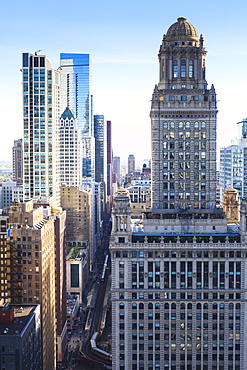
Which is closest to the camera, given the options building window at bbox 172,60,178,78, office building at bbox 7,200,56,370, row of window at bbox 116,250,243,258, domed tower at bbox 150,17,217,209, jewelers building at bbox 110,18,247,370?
jewelers building at bbox 110,18,247,370

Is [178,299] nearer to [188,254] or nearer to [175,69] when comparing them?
[188,254]

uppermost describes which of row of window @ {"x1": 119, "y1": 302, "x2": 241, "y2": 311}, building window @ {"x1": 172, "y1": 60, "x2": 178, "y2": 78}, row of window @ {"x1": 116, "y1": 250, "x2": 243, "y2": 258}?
building window @ {"x1": 172, "y1": 60, "x2": 178, "y2": 78}

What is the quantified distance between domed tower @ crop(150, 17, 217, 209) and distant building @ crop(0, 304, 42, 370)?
43.8 meters

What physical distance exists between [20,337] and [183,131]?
6455 cm

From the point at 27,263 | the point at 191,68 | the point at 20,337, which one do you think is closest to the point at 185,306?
the point at 20,337

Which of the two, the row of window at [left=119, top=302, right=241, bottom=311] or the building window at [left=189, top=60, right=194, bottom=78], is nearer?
the row of window at [left=119, top=302, right=241, bottom=311]

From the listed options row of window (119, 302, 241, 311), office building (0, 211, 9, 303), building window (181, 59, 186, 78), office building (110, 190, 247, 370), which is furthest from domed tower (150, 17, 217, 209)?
office building (0, 211, 9, 303)

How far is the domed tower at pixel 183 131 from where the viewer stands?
127m

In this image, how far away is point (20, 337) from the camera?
111062 mm

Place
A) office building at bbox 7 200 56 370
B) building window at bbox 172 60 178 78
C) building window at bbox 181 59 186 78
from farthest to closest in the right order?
office building at bbox 7 200 56 370
building window at bbox 172 60 178 78
building window at bbox 181 59 186 78

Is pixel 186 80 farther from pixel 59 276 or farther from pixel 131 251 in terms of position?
pixel 59 276

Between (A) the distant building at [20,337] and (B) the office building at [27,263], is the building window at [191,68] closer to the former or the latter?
(B) the office building at [27,263]

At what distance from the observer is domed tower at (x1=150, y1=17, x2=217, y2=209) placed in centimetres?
12675

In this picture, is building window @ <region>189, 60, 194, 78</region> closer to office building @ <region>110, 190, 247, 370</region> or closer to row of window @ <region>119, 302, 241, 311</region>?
office building @ <region>110, 190, 247, 370</region>
